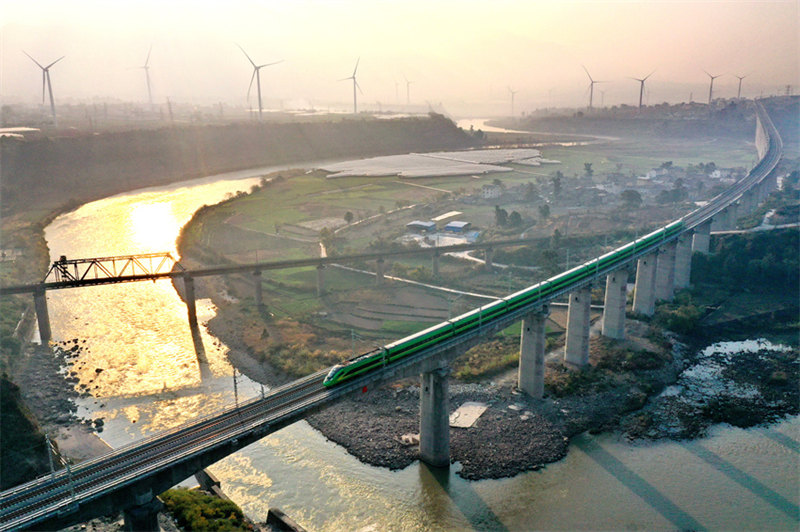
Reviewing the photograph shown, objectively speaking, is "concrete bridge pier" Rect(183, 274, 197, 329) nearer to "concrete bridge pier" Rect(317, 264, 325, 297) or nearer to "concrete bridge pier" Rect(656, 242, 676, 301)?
"concrete bridge pier" Rect(317, 264, 325, 297)

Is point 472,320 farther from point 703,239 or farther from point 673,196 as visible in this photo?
point 673,196

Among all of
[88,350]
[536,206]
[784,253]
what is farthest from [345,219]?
[784,253]

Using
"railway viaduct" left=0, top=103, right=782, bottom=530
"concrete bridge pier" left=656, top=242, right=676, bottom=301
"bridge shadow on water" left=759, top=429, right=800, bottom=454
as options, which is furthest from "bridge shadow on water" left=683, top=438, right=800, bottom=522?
"concrete bridge pier" left=656, top=242, right=676, bottom=301

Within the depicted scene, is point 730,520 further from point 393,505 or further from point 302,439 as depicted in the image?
point 302,439

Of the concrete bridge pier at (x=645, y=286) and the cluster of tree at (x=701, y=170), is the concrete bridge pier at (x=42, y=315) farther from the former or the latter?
the cluster of tree at (x=701, y=170)

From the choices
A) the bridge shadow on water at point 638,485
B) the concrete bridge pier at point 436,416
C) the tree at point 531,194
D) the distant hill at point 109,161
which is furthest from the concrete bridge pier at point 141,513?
the tree at point 531,194
